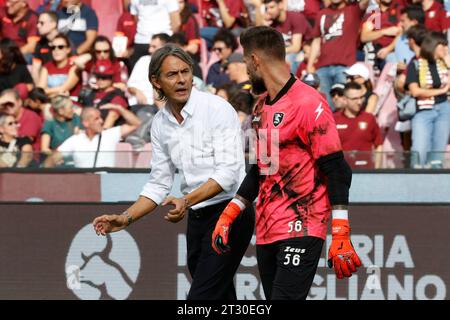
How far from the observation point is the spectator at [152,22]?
41.9ft

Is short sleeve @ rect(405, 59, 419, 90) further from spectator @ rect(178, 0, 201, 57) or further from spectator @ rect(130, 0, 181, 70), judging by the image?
spectator @ rect(130, 0, 181, 70)

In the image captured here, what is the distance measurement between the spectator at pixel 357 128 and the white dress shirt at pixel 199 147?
3850 millimetres

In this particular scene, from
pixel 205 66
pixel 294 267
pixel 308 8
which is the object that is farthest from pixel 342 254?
pixel 308 8

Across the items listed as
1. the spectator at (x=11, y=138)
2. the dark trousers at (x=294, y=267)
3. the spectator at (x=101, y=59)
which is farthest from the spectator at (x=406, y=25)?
the dark trousers at (x=294, y=267)

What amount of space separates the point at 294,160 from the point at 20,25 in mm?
8024

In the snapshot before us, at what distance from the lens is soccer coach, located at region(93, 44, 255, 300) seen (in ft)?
21.8

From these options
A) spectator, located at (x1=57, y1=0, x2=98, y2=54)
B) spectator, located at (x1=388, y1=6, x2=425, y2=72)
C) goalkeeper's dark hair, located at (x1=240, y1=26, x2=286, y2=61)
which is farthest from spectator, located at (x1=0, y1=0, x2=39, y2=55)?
goalkeeper's dark hair, located at (x1=240, y1=26, x2=286, y2=61)

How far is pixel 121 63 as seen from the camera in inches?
501

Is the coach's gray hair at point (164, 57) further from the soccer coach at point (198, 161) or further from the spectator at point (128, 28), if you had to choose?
the spectator at point (128, 28)

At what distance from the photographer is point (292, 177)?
237 inches

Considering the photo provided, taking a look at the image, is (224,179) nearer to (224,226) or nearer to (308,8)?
(224,226)

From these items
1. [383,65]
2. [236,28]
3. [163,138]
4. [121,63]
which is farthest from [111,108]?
[163,138]

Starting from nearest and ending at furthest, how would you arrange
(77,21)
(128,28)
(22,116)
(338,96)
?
(338,96) → (22,116) → (128,28) → (77,21)

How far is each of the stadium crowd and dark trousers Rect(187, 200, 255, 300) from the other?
273cm
